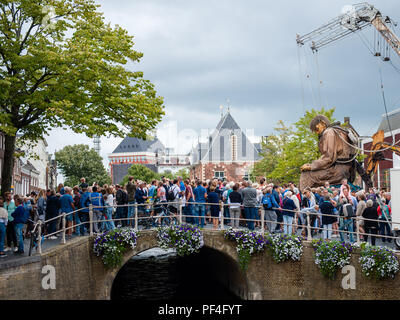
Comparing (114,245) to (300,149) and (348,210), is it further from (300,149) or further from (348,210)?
(300,149)

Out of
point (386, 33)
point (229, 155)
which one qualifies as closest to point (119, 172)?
point (229, 155)

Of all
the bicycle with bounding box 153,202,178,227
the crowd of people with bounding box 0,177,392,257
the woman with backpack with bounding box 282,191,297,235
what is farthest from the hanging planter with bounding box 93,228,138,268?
the woman with backpack with bounding box 282,191,297,235

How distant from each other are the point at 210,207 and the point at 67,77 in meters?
6.93

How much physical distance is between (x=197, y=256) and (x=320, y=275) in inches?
413

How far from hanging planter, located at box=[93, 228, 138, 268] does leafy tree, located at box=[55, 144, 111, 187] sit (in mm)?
59264

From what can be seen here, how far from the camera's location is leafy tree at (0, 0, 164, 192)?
16.5 metres

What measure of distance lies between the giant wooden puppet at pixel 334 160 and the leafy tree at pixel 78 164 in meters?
54.1

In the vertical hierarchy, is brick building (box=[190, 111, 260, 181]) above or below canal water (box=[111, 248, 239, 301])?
above

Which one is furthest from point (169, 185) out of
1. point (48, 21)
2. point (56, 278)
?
point (48, 21)

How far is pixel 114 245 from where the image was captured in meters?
14.4

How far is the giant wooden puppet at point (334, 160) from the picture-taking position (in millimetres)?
22734

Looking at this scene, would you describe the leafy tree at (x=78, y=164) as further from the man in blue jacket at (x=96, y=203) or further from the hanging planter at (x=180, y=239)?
the hanging planter at (x=180, y=239)

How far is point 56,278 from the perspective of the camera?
40.5ft

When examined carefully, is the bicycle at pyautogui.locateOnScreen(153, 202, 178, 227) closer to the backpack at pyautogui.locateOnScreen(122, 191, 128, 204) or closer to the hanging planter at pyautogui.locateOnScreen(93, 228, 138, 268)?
the backpack at pyautogui.locateOnScreen(122, 191, 128, 204)
